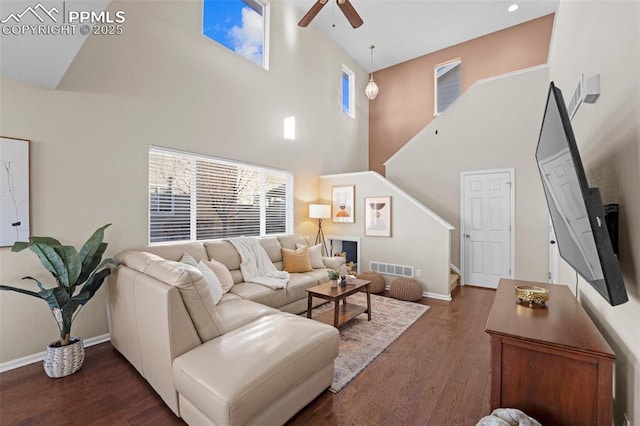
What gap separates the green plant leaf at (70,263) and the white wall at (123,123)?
0.51 m

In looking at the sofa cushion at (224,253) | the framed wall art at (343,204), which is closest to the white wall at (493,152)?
the framed wall art at (343,204)

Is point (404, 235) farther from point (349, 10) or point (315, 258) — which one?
point (349, 10)

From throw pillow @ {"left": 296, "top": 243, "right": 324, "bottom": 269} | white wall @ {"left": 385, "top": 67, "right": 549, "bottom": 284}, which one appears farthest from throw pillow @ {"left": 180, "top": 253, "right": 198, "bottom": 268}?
white wall @ {"left": 385, "top": 67, "right": 549, "bottom": 284}

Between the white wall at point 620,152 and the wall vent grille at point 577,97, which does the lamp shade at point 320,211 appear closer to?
the wall vent grille at point 577,97

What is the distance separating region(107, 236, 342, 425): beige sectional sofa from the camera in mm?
1451

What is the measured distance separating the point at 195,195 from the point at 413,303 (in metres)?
3.59

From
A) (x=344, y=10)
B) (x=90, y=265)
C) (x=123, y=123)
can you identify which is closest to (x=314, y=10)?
(x=344, y=10)

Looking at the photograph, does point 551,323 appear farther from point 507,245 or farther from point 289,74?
point 289,74

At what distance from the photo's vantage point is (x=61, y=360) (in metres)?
2.20

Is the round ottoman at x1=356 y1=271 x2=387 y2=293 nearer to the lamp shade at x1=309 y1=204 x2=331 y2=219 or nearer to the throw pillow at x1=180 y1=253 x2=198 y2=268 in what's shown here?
the lamp shade at x1=309 y1=204 x2=331 y2=219

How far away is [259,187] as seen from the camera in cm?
473

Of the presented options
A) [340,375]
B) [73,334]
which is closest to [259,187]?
[73,334]

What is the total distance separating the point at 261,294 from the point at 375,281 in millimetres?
2232

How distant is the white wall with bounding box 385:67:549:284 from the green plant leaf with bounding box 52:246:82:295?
18.4 ft
